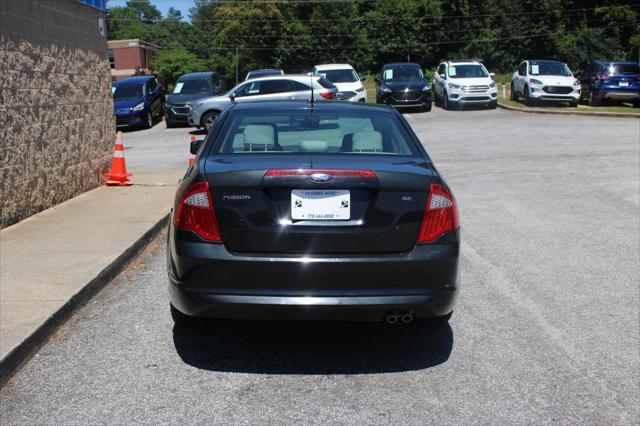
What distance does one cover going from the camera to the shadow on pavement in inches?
175

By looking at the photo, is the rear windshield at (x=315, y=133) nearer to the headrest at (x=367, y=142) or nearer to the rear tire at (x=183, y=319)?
the headrest at (x=367, y=142)

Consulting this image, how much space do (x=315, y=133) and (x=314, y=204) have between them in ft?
3.53

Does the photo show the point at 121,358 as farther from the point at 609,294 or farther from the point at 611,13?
the point at 611,13

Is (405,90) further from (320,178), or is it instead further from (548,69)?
(320,178)

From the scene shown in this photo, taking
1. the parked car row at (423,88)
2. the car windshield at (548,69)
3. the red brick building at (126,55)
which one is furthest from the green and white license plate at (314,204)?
the red brick building at (126,55)

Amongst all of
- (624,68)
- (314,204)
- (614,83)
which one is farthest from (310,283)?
(624,68)

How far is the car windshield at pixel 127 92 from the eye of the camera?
1001 inches

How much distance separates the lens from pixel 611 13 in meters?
54.2

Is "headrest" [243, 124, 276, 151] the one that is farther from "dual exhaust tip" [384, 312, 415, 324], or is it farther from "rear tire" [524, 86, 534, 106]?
"rear tire" [524, 86, 534, 106]

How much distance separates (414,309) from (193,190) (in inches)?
57.0

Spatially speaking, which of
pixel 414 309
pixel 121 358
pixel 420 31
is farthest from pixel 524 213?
pixel 420 31

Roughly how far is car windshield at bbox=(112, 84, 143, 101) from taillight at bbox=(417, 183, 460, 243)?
74.3ft

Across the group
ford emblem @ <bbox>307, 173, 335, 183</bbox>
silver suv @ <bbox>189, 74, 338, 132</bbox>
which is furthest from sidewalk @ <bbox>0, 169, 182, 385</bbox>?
silver suv @ <bbox>189, 74, 338, 132</bbox>

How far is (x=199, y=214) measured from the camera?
4.10 m
